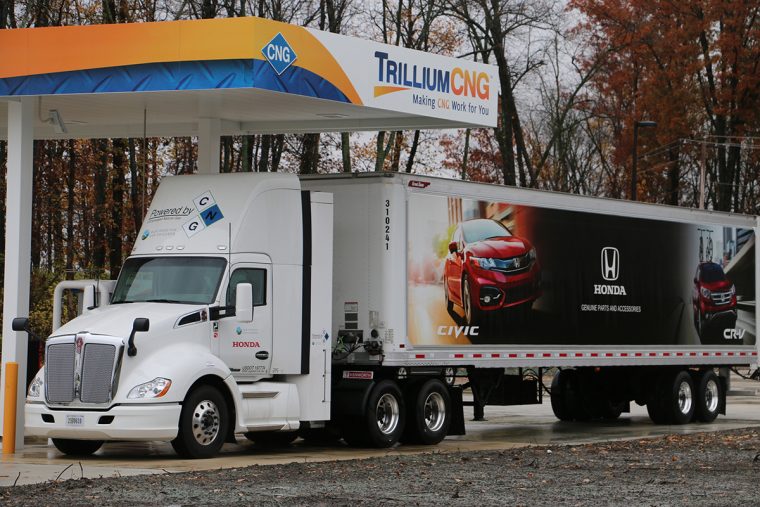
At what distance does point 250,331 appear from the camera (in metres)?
18.1

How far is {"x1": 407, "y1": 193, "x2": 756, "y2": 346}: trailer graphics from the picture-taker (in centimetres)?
1988

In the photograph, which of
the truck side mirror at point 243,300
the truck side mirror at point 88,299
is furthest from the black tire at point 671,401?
the truck side mirror at point 88,299

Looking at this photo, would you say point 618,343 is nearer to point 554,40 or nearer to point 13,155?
point 13,155

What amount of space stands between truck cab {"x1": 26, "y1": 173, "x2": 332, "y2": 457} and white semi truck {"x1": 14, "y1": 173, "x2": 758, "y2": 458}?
23 millimetres

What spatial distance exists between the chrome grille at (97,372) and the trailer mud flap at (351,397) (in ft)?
12.3

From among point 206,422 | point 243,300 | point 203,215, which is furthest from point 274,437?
point 203,215

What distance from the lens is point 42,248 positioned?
42.4 metres

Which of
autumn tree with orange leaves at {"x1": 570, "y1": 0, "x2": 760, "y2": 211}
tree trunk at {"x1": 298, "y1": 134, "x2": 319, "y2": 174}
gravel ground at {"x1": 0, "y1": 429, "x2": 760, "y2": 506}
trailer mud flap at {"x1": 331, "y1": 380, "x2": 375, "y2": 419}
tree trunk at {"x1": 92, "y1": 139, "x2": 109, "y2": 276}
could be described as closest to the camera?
gravel ground at {"x1": 0, "y1": 429, "x2": 760, "y2": 506}

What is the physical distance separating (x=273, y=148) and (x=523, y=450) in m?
27.9

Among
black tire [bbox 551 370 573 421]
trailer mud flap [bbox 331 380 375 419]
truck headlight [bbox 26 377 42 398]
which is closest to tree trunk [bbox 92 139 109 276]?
black tire [bbox 551 370 573 421]

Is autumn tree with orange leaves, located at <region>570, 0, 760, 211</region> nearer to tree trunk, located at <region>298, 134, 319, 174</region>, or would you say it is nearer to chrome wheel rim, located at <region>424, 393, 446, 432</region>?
tree trunk, located at <region>298, 134, 319, 174</region>

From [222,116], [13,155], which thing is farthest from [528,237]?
[13,155]

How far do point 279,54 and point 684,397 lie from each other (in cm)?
1159

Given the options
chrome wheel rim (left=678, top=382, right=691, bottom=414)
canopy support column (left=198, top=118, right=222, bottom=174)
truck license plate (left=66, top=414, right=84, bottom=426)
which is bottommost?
chrome wheel rim (left=678, top=382, right=691, bottom=414)
